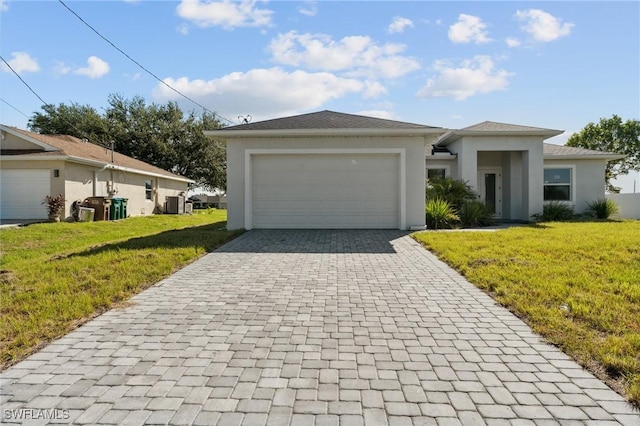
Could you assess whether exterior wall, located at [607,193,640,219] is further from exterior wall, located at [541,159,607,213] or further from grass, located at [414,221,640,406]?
grass, located at [414,221,640,406]

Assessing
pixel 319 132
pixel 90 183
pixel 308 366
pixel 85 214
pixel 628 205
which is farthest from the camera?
pixel 628 205

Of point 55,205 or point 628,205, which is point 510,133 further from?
point 55,205

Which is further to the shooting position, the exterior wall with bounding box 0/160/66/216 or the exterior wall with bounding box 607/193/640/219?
the exterior wall with bounding box 607/193/640/219

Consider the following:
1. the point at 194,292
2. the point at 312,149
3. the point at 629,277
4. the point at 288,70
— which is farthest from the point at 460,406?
the point at 288,70

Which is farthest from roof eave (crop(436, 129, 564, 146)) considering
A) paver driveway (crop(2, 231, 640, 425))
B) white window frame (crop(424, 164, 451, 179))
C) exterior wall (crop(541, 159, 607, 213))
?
paver driveway (crop(2, 231, 640, 425))

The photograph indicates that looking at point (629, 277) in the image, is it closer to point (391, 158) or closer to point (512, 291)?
point (512, 291)

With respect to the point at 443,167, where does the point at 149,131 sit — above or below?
above

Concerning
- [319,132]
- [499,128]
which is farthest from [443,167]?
[319,132]

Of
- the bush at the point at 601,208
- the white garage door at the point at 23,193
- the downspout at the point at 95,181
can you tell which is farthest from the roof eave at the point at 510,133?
the white garage door at the point at 23,193

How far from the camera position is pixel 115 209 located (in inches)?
688

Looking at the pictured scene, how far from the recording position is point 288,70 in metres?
14.6

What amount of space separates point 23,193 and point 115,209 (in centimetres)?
347

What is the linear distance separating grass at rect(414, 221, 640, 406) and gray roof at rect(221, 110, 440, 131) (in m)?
→ 3.95

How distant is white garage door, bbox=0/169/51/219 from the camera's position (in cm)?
1522
